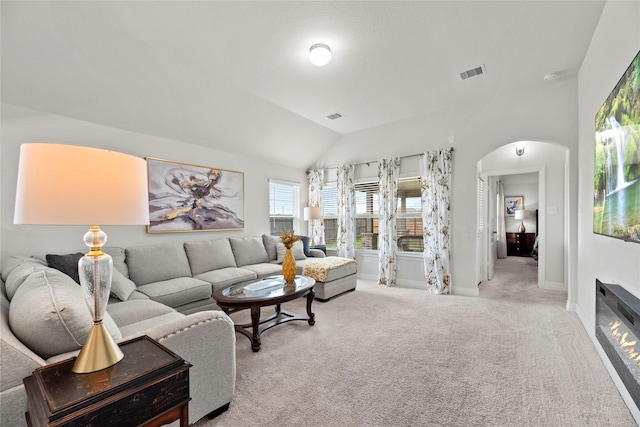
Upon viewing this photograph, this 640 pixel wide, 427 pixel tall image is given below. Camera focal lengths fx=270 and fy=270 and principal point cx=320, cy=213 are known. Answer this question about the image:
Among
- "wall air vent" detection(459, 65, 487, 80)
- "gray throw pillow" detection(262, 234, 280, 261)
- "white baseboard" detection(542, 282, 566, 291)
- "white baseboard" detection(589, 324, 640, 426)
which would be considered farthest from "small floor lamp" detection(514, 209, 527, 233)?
"gray throw pillow" detection(262, 234, 280, 261)

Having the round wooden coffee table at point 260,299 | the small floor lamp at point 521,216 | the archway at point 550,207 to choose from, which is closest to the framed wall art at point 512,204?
the small floor lamp at point 521,216

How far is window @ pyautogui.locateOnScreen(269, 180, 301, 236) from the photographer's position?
5609mm

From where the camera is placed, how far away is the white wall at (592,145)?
1.76 meters

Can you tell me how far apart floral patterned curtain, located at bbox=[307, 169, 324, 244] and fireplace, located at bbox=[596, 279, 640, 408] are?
446 cm

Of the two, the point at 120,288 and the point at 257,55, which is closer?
the point at 120,288

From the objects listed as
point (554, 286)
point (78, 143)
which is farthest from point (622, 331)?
point (78, 143)

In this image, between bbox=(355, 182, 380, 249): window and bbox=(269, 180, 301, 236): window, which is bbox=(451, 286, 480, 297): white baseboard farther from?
bbox=(269, 180, 301, 236): window

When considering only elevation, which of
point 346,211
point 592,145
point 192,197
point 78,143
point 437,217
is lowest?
point 437,217

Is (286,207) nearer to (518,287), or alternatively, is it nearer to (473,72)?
(473,72)

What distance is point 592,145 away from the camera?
8.82 ft

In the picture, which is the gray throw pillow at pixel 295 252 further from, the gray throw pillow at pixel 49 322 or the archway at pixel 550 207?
the gray throw pillow at pixel 49 322

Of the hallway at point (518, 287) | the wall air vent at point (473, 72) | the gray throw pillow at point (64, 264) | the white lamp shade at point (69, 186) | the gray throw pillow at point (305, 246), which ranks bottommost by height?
the hallway at point (518, 287)

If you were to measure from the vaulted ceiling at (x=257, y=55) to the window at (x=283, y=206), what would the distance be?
71.6 inches

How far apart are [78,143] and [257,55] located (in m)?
2.39
